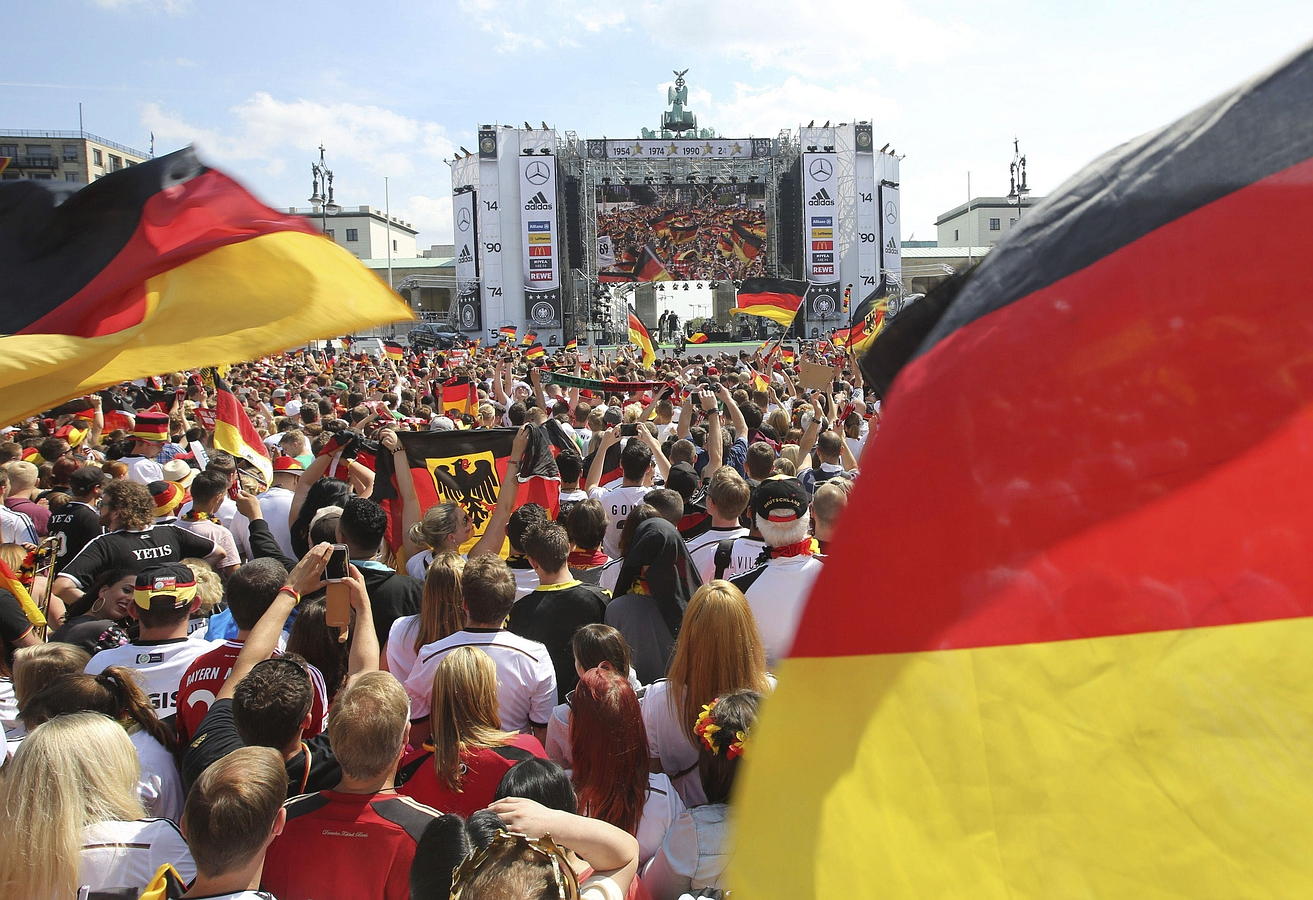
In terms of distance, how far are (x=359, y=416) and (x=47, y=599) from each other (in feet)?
17.0

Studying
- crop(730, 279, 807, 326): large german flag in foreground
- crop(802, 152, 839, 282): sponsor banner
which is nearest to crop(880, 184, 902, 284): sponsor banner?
crop(802, 152, 839, 282): sponsor banner

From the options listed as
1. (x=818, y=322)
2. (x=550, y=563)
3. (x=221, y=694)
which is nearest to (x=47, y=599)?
(x=221, y=694)

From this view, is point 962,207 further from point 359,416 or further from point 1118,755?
point 1118,755

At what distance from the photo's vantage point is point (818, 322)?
5219cm

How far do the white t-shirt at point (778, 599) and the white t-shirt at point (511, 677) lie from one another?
1.03 m

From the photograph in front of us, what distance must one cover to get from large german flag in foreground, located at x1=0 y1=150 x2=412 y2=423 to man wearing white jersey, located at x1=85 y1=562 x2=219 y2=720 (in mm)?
1417

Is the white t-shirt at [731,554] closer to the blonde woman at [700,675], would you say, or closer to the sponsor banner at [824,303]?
the blonde woman at [700,675]

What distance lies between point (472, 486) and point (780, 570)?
3.20 meters

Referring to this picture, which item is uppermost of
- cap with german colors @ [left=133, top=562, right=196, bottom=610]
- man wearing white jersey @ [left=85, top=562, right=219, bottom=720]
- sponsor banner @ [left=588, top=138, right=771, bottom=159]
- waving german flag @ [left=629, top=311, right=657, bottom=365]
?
sponsor banner @ [left=588, top=138, right=771, bottom=159]

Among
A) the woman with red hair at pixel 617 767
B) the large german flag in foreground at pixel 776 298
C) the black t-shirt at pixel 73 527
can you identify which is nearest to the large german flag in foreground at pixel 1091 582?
the woman with red hair at pixel 617 767

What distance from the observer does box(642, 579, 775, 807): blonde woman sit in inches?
134

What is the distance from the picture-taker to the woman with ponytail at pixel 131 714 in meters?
3.17

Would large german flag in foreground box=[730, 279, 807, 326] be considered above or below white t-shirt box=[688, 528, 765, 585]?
above

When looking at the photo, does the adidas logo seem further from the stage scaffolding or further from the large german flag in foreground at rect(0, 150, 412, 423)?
the large german flag in foreground at rect(0, 150, 412, 423)
